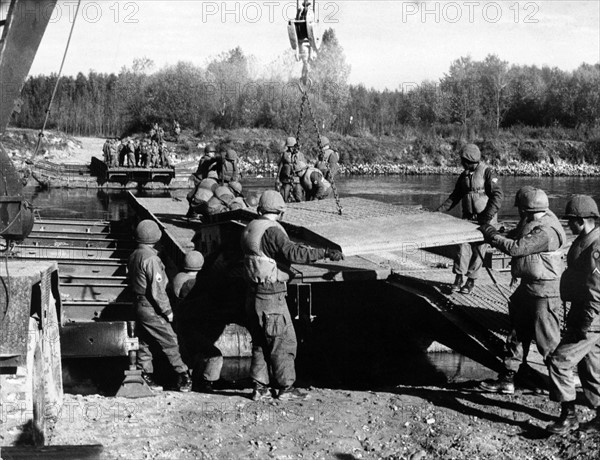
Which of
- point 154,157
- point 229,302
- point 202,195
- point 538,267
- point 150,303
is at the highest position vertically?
point 154,157

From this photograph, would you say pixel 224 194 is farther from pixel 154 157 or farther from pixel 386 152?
pixel 386 152

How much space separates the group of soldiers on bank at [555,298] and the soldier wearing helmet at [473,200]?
1.16 metres

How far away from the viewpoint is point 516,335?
26.5ft

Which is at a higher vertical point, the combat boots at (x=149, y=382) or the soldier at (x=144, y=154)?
the soldier at (x=144, y=154)

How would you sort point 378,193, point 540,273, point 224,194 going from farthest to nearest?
point 378,193
point 224,194
point 540,273

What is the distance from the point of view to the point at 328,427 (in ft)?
21.7

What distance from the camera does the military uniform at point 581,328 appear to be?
616 cm

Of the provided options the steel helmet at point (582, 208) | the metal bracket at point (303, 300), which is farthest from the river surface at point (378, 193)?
the steel helmet at point (582, 208)

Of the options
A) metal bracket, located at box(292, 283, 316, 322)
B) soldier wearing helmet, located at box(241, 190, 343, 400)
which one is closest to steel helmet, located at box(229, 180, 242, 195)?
metal bracket, located at box(292, 283, 316, 322)

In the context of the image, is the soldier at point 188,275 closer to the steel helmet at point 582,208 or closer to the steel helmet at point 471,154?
the steel helmet at point 471,154

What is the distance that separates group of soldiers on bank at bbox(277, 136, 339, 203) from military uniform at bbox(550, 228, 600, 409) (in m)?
8.53

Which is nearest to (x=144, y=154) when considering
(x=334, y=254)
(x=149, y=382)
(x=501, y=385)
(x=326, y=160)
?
(x=326, y=160)

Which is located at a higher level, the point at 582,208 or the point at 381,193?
the point at 582,208

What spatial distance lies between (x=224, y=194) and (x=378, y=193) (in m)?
22.6
